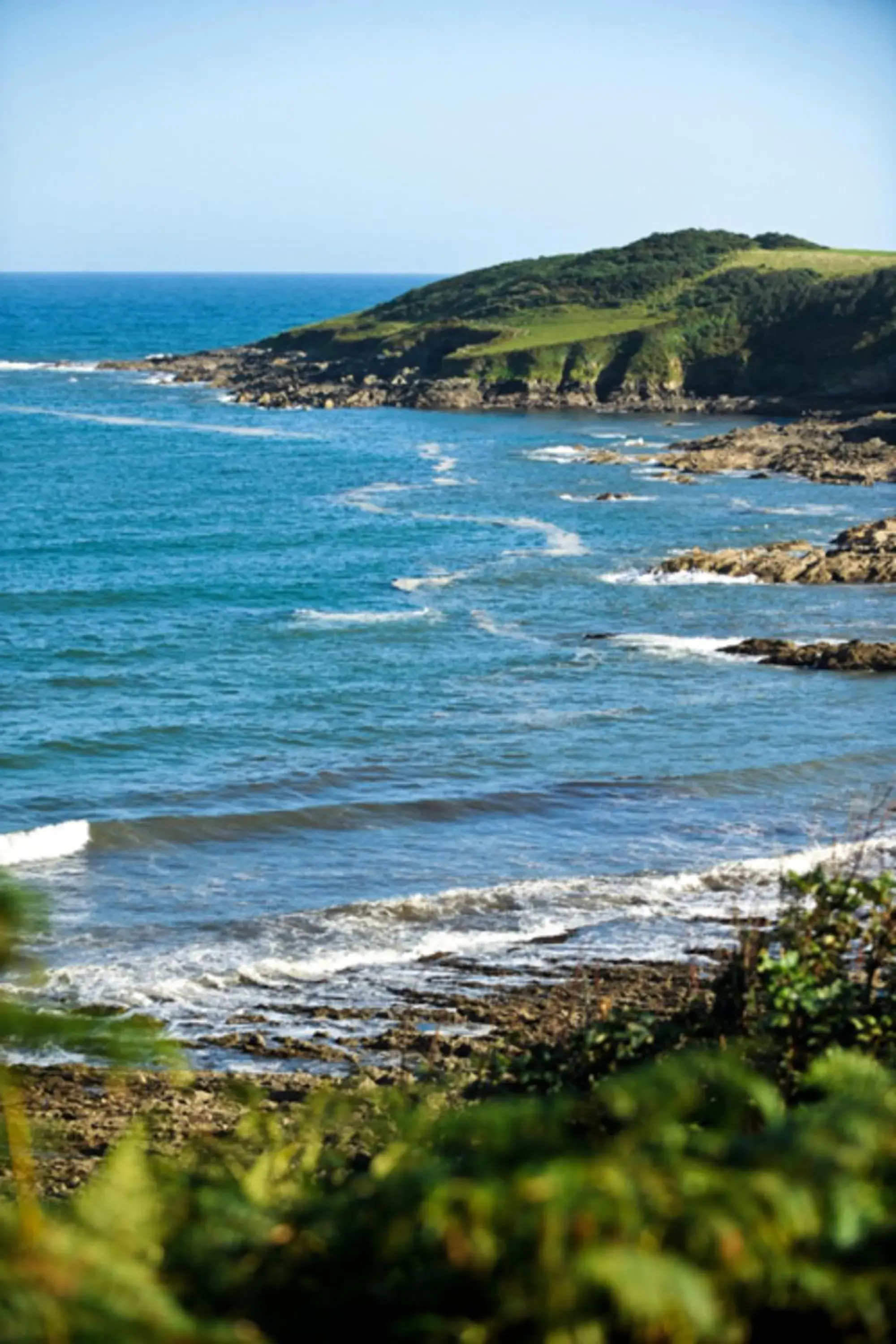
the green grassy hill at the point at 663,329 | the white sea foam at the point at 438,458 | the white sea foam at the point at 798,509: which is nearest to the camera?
the white sea foam at the point at 798,509

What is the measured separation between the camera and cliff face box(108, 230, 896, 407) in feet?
288

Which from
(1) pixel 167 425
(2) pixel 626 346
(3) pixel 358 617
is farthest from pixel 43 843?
(2) pixel 626 346

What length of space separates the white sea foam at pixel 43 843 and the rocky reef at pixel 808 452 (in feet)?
150

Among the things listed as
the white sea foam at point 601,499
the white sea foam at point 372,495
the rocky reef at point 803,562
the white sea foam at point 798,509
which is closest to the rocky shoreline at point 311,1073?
the rocky reef at point 803,562

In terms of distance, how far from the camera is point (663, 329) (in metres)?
93.1

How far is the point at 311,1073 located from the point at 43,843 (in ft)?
31.3

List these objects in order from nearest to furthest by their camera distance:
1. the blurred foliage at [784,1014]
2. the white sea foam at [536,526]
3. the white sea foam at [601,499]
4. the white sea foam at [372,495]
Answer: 1. the blurred foliage at [784,1014]
2. the white sea foam at [536,526]
3. the white sea foam at [372,495]
4. the white sea foam at [601,499]

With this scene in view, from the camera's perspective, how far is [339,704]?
29344 mm

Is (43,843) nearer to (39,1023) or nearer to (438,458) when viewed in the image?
(39,1023)

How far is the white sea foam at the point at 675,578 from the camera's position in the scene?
42531 millimetres

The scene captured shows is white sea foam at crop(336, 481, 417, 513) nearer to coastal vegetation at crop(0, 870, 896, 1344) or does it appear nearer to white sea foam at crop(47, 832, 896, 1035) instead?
white sea foam at crop(47, 832, 896, 1035)

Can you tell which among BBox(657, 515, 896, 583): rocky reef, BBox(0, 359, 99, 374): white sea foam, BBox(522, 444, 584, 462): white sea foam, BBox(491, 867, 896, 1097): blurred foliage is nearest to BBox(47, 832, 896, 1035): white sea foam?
BBox(491, 867, 896, 1097): blurred foliage

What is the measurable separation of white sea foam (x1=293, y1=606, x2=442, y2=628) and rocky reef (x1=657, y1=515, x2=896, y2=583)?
8545 millimetres

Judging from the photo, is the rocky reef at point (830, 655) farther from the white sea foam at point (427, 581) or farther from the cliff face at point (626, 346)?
the cliff face at point (626, 346)
